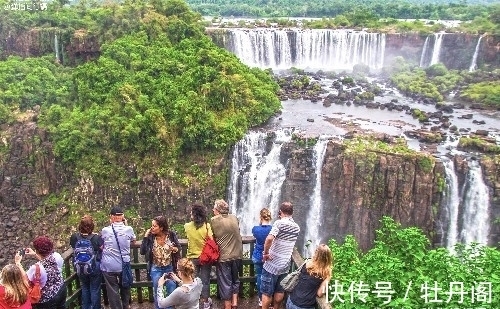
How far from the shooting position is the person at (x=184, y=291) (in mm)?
5777

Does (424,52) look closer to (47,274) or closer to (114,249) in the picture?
(114,249)

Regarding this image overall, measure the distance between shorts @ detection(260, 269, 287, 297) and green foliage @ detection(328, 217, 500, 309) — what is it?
78cm

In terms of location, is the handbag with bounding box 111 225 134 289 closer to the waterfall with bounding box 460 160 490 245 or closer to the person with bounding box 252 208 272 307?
the person with bounding box 252 208 272 307

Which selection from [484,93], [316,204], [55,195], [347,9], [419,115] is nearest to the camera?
[316,204]

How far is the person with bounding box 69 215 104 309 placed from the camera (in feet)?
22.1

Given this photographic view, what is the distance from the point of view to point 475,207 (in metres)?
21.0

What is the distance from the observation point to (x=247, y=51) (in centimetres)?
3609

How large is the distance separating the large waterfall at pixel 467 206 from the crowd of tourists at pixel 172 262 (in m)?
15.7

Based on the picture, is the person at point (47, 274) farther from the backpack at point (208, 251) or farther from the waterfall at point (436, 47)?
the waterfall at point (436, 47)

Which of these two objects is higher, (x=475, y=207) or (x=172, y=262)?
(x=172, y=262)

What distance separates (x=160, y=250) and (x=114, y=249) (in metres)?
0.71

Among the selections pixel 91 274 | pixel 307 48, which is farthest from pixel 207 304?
pixel 307 48

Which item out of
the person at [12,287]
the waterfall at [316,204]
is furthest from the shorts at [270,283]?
the waterfall at [316,204]

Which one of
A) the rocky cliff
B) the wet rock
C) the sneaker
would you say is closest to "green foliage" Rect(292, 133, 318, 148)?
the rocky cliff
